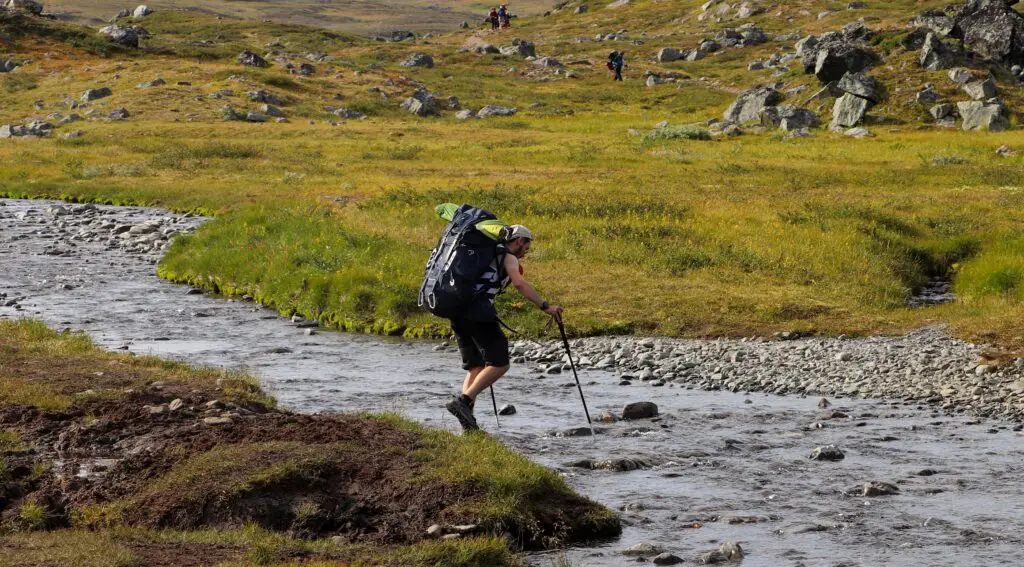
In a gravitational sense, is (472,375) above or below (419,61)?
above

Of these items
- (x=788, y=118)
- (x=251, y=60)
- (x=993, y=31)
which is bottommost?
(x=788, y=118)

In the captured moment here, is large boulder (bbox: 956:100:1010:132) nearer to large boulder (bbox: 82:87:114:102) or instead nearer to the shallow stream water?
the shallow stream water

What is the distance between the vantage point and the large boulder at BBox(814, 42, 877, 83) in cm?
7262

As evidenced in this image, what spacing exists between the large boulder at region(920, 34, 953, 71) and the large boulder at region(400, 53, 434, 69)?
6342 cm

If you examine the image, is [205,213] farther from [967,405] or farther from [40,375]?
[967,405]

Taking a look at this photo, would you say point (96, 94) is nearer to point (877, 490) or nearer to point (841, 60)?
point (841, 60)

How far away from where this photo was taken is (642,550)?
39.4ft

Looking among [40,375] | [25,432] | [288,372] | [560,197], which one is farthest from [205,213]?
[25,432]

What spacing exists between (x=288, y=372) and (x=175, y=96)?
73272mm

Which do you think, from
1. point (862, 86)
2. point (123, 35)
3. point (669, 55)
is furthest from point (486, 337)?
point (669, 55)

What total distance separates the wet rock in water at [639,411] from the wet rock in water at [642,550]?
5.79m

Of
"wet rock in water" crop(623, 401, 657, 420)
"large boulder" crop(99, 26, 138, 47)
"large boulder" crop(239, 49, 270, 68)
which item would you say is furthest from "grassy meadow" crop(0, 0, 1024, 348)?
"wet rock in water" crop(623, 401, 657, 420)

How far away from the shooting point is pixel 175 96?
89.4 metres

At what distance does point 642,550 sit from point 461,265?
4427mm
